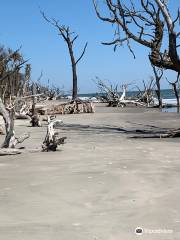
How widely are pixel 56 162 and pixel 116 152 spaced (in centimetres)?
142

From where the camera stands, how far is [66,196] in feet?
15.9

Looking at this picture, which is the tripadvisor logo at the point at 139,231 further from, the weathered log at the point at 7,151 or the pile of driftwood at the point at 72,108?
the pile of driftwood at the point at 72,108

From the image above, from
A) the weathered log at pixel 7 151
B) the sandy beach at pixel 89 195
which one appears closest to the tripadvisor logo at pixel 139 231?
the sandy beach at pixel 89 195

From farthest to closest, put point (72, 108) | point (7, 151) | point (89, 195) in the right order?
point (72, 108) → point (7, 151) → point (89, 195)

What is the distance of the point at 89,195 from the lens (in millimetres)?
4883

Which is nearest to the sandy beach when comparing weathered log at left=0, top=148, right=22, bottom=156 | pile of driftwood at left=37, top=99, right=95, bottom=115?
weathered log at left=0, top=148, right=22, bottom=156

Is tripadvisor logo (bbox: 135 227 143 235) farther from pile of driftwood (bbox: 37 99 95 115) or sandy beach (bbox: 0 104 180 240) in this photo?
pile of driftwood (bbox: 37 99 95 115)

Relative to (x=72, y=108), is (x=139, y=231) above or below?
below

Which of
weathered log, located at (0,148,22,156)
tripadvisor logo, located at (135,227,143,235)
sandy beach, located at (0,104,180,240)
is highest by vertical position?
weathered log, located at (0,148,22,156)

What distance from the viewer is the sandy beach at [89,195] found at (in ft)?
12.3

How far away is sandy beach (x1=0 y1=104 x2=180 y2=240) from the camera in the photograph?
12.3 ft

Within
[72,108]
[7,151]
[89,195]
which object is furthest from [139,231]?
[72,108]

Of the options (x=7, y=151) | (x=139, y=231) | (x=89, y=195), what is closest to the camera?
(x=139, y=231)

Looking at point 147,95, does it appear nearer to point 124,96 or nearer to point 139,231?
point 124,96
